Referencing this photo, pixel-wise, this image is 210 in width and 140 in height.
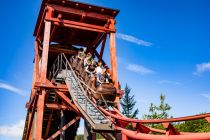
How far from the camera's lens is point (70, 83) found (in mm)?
12023

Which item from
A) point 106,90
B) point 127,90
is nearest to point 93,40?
point 106,90

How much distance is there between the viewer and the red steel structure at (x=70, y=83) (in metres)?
8.32

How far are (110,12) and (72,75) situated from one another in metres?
4.53

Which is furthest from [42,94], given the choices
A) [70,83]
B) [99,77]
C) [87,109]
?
[87,109]

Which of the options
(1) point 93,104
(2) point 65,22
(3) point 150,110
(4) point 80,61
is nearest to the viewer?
(1) point 93,104

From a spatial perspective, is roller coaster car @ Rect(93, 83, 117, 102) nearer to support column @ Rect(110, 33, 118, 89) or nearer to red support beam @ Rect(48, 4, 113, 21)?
support column @ Rect(110, 33, 118, 89)

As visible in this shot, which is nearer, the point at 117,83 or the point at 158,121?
the point at 158,121

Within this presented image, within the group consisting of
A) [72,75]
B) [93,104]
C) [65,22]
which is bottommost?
[93,104]

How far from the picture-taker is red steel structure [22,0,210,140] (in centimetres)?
832

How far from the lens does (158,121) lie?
612 cm

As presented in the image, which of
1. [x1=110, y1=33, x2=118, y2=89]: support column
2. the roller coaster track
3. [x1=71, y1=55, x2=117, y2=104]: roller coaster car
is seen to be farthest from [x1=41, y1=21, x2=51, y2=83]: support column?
[x1=110, y1=33, x2=118, y2=89]: support column

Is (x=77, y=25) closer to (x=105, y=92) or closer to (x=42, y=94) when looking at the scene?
(x=42, y=94)

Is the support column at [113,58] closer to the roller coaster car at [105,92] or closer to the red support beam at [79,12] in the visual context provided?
the red support beam at [79,12]

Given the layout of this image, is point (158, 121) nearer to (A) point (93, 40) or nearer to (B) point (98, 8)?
(B) point (98, 8)
